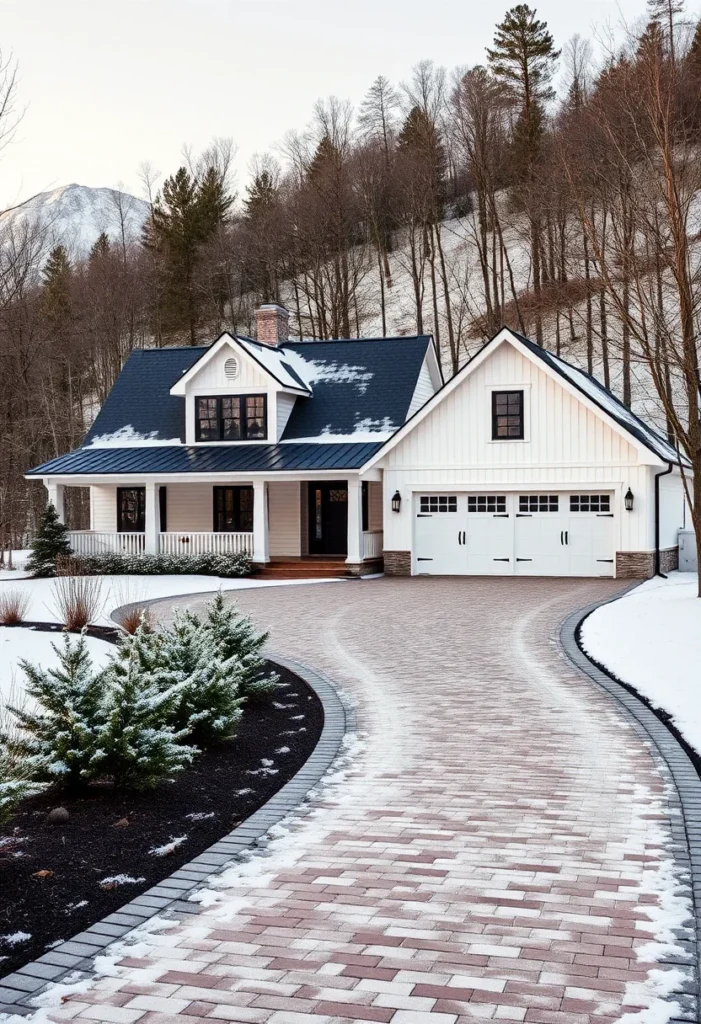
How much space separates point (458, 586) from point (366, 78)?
4641cm

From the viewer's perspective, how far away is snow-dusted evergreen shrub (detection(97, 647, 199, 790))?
6.64 metres

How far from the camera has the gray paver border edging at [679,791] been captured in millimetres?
4129

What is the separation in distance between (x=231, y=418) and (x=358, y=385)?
3.95m

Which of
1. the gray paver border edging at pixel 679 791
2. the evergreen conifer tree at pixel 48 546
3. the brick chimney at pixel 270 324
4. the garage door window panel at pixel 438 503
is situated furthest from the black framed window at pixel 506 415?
the evergreen conifer tree at pixel 48 546

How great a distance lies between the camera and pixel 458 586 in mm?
21734

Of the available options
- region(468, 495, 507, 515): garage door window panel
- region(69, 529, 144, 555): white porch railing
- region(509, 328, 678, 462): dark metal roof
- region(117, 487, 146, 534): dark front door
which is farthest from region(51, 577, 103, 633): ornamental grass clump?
region(509, 328, 678, 462): dark metal roof

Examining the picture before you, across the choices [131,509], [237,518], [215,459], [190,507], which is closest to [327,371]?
[215,459]

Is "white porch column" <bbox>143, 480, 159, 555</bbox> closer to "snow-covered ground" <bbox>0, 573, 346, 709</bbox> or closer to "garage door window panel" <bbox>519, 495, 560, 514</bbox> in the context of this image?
"snow-covered ground" <bbox>0, 573, 346, 709</bbox>

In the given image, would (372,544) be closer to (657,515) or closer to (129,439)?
(657,515)

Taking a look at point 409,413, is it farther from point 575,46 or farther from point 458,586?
point 575,46

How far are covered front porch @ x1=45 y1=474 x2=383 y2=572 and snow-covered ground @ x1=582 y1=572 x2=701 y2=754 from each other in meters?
10.5

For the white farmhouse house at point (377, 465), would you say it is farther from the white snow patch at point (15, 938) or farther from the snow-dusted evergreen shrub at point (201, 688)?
the white snow patch at point (15, 938)

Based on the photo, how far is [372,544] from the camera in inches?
1012

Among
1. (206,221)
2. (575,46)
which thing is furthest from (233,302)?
(575,46)
